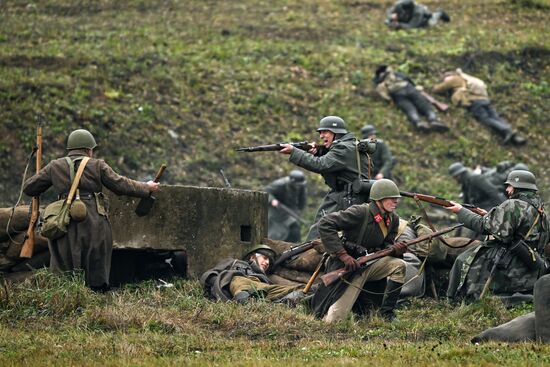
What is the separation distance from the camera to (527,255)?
13.9 m

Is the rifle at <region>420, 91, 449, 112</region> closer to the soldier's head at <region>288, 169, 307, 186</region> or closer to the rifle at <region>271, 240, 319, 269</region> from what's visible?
the soldier's head at <region>288, 169, 307, 186</region>

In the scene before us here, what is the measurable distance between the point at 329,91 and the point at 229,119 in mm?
2774

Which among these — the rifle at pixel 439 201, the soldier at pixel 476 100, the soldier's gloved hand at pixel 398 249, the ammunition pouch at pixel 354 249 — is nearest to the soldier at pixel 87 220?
the ammunition pouch at pixel 354 249

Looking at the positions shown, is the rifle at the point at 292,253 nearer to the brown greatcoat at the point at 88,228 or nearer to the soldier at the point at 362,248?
the soldier at the point at 362,248

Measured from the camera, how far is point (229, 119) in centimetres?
2761

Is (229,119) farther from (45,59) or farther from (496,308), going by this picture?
(496,308)

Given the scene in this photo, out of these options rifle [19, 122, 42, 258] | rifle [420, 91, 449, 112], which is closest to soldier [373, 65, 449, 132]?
rifle [420, 91, 449, 112]

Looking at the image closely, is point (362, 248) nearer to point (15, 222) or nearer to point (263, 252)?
point (263, 252)

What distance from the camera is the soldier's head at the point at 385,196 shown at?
13242 millimetres

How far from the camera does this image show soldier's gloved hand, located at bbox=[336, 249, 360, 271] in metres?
13.2

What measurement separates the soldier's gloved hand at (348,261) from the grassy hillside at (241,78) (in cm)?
1120

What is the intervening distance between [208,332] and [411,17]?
22.3 m

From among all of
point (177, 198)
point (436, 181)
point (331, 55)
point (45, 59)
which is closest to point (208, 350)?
point (177, 198)

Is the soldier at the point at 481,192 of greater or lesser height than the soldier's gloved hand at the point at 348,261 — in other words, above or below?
below
